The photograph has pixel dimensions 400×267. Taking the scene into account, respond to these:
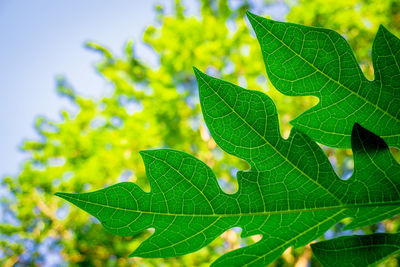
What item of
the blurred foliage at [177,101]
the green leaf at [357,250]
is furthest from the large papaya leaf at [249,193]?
the blurred foliage at [177,101]

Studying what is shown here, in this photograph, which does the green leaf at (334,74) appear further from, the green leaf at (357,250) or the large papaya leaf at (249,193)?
the green leaf at (357,250)

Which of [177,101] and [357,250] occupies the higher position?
[177,101]

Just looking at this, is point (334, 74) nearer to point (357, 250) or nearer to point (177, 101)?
point (357, 250)

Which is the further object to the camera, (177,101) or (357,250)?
(177,101)

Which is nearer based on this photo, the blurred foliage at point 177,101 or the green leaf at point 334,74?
the green leaf at point 334,74

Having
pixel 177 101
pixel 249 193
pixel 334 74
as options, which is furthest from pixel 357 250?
pixel 177 101

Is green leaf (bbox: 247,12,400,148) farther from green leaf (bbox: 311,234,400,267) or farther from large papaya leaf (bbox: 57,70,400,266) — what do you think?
green leaf (bbox: 311,234,400,267)

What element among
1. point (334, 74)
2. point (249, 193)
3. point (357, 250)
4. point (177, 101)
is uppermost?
point (177, 101)
